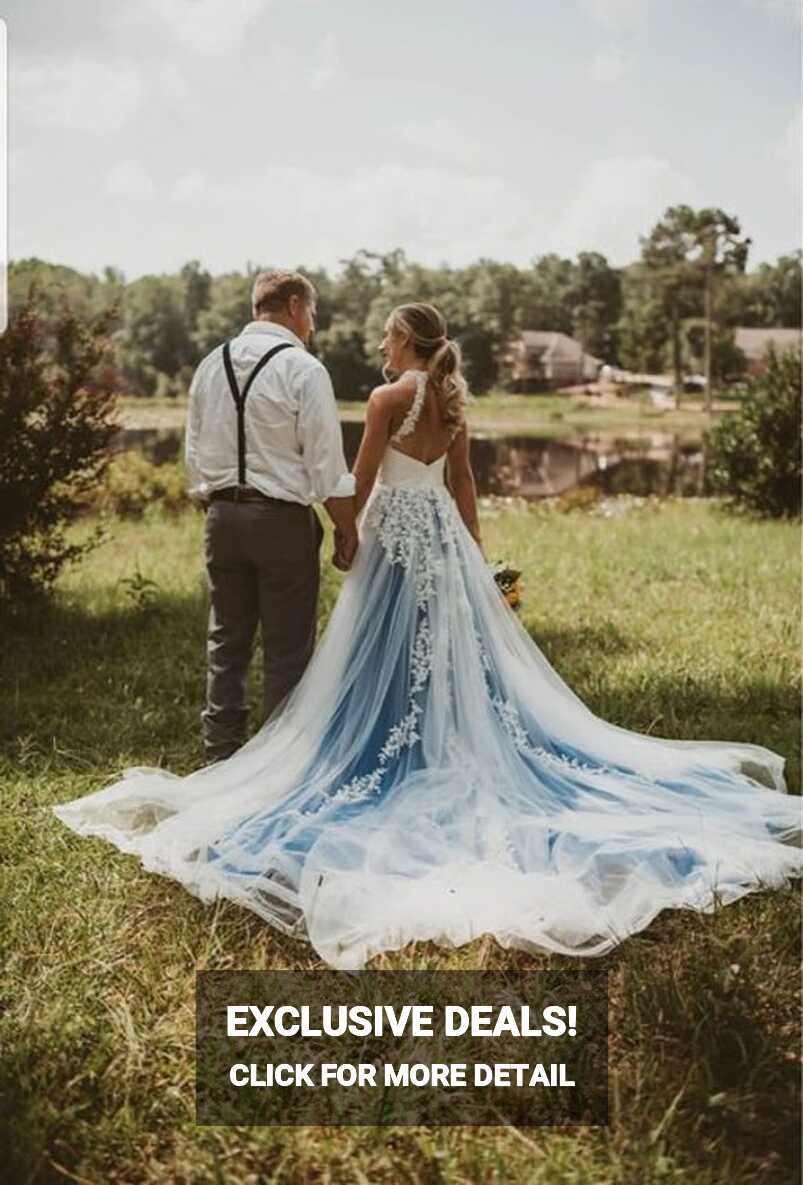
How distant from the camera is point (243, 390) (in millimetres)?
4504

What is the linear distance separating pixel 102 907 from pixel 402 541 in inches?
75.6

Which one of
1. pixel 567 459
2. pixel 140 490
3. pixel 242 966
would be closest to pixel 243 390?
pixel 242 966

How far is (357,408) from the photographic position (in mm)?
32031

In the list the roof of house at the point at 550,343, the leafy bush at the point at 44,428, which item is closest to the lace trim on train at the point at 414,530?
the leafy bush at the point at 44,428

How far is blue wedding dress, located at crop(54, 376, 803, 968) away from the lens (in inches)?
146

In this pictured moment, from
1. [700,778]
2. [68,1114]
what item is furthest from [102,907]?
[700,778]

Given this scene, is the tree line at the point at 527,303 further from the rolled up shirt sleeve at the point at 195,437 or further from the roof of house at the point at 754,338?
the rolled up shirt sleeve at the point at 195,437

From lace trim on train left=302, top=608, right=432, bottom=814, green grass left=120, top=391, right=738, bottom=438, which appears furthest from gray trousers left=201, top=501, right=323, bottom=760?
green grass left=120, top=391, right=738, bottom=438

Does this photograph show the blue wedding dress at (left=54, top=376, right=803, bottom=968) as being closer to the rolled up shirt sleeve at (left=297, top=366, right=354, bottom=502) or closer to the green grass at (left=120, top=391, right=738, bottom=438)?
the rolled up shirt sleeve at (left=297, top=366, right=354, bottom=502)

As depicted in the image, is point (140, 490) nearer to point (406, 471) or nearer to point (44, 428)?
point (44, 428)

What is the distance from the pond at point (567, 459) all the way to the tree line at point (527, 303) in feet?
36.2

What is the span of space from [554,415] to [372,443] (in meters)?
37.1

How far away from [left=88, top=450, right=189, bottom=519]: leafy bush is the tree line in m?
26.3

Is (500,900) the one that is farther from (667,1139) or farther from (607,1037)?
(667,1139)
